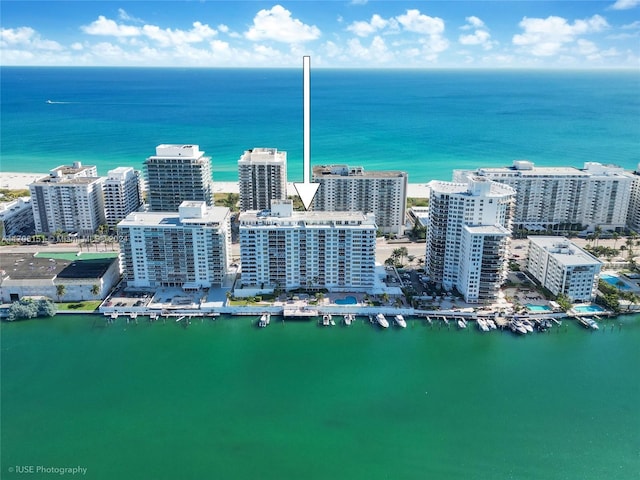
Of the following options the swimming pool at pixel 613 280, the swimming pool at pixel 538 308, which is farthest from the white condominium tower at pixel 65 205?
the swimming pool at pixel 613 280

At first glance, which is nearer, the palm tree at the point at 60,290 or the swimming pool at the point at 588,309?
the swimming pool at the point at 588,309

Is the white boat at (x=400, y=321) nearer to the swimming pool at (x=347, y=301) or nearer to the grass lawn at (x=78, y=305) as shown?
the swimming pool at (x=347, y=301)

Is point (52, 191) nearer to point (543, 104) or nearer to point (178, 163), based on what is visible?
point (178, 163)

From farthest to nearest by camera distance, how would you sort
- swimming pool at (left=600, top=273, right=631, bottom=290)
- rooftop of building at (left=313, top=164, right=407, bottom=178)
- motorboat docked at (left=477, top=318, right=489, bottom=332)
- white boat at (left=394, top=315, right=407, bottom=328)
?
rooftop of building at (left=313, top=164, right=407, bottom=178), swimming pool at (left=600, top=273, right=631, bottom=290), white boat at (left=394, top=315, right=407, bottom=328), motorboat docked at (left=477, top=318, right=489, bottom=332)

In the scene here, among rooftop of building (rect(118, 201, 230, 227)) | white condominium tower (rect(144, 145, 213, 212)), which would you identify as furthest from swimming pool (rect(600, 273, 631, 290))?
white condominium tower (rect(144, 145, 213, 212))

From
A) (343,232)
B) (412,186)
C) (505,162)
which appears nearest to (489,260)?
(343,232)

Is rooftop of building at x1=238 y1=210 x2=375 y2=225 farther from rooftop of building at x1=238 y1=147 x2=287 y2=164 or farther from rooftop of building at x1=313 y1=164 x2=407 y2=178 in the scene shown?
rooftop of building at x1=238 y1=147 x2=287 y2=164
